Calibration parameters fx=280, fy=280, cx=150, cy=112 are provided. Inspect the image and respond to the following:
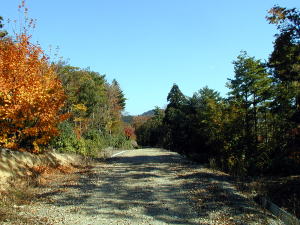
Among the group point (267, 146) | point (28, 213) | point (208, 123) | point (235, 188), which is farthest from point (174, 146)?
point (28, 213)

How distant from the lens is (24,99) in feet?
35.1

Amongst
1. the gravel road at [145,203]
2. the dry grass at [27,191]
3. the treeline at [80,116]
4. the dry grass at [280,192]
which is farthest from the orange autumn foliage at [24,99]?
the dry grass at [280,192]

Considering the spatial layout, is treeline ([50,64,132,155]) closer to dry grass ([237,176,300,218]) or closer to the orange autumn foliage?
the orange autumn foliage

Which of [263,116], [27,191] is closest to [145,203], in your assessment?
[27,191]

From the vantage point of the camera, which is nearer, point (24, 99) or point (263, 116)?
point (24, 99)

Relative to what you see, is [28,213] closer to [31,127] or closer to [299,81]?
[31,127]

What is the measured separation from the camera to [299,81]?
13336mm

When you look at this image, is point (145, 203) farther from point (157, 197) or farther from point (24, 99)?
point (24, 99)

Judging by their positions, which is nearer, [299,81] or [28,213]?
[28,213]

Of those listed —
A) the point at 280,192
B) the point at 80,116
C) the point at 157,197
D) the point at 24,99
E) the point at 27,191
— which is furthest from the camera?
the point at 80,116

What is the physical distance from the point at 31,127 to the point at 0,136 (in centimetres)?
147

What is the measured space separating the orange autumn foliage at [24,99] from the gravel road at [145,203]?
2.70m

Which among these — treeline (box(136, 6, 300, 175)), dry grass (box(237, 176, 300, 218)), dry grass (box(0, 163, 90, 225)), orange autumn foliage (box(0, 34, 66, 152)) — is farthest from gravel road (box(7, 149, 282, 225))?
treeline (box(136, 6, 300, 175))

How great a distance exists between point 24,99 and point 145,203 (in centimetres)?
622
